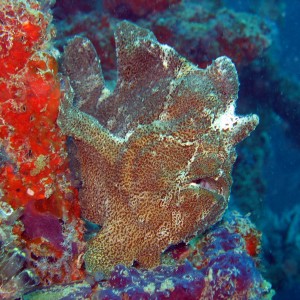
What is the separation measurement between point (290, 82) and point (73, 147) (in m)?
8.92

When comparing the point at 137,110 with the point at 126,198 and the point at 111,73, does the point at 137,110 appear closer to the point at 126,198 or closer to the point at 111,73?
the point at 126,198

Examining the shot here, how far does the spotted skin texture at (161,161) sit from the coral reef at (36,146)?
169 mm

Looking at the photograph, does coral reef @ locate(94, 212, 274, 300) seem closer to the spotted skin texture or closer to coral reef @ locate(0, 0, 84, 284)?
the spotted skin texture

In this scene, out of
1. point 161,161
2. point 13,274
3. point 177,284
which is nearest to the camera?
point 13,274

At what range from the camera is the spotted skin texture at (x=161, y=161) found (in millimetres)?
2488

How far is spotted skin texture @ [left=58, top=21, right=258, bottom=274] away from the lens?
2.49 m

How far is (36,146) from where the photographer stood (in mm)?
2516

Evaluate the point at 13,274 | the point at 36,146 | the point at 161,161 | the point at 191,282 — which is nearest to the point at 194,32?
the point at 161,161

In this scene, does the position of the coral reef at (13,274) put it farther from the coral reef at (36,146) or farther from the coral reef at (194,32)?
the coral reef at (194,32)

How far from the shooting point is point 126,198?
2.60 m

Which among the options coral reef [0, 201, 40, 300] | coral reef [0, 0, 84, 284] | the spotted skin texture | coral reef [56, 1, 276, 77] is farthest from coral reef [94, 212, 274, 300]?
coral reef [56, 1, 276, 77]

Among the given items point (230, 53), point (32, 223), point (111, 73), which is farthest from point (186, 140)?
point (230, 53)

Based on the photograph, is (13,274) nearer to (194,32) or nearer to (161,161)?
(161,161)

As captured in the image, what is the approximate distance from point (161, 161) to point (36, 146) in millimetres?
922
